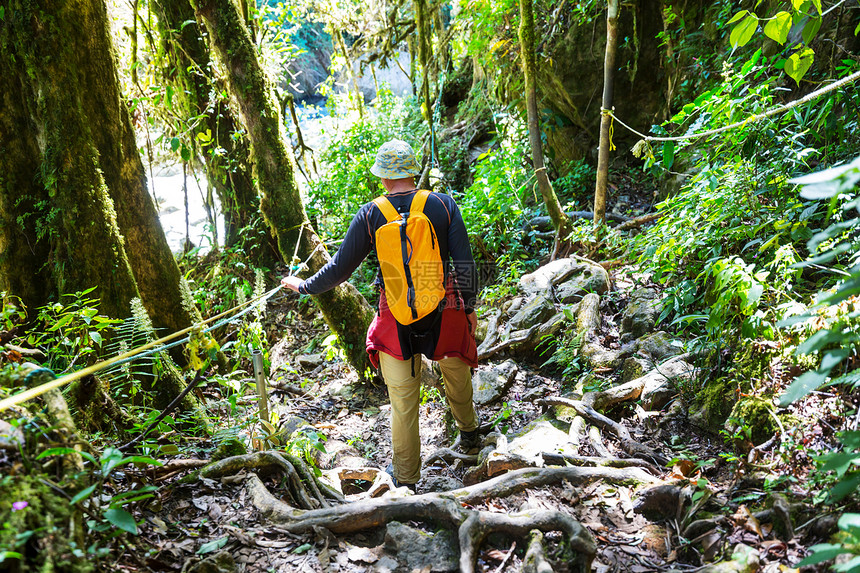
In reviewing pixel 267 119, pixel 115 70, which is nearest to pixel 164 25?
pixel 267 119

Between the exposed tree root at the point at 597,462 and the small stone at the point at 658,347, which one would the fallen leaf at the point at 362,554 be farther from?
the small stone at the point at 658,347

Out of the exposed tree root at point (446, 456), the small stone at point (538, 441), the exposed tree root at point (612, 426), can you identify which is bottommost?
the exposed tree root at point (446, 456)

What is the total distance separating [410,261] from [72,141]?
8.01 ft

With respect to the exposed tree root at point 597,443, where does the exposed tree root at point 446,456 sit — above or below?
below

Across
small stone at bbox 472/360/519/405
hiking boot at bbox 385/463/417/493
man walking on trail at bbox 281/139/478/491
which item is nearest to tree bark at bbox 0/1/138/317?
man walking on trail at bbox 281/139/478/491

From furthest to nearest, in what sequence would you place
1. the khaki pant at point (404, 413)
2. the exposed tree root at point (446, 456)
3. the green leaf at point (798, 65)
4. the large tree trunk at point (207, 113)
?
the large tree trunk at point (207, 113)
the exposed tree root at point (446, 456)
the khaki pant at point (404, 413)
the green leaf at point (798, 65)

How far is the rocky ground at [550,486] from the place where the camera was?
6.62 ft

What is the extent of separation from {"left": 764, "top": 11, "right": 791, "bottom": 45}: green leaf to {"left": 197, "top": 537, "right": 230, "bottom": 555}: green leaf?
127 inches

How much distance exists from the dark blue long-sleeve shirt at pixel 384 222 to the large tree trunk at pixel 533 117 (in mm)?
3353

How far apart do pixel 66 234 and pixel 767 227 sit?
471 cm

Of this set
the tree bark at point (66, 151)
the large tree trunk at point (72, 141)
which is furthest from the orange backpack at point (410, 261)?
the tree bark at point (66, 151)

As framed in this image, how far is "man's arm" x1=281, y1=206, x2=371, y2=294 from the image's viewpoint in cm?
340

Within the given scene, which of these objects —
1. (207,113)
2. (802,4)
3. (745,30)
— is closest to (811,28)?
(802,4)

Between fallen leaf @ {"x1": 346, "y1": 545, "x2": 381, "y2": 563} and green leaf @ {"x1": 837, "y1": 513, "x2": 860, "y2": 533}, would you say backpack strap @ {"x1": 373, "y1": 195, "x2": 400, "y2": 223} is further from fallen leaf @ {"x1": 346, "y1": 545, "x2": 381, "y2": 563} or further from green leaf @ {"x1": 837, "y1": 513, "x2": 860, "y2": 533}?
green leaf @ {"x1": 837, "y1": 513, "x2": 860, "y2": 533}
